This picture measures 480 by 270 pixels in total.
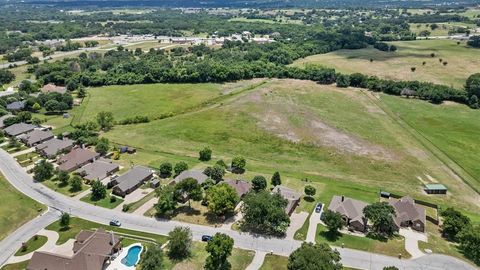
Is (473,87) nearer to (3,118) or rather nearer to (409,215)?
(409,215)

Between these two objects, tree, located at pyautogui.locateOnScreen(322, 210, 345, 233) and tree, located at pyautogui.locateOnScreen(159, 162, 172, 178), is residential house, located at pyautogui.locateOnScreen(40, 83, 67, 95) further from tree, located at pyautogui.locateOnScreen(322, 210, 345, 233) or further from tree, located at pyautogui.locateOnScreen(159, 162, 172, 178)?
tree, located at pyautogui.locateOnScreen(322, 210, 345, 233)

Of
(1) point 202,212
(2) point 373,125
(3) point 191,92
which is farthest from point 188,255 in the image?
(3) point 191,92

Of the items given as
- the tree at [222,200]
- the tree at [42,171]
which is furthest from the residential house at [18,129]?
the tree at [222,200]

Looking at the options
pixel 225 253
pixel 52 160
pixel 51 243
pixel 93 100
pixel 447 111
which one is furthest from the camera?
pixel 93 100

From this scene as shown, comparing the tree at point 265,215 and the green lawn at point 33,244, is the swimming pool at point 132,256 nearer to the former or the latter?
the green lawn at point 33,244

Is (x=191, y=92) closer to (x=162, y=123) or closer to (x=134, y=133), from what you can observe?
(x=162, y=123)

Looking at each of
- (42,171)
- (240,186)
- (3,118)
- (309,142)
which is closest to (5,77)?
(3,118)
